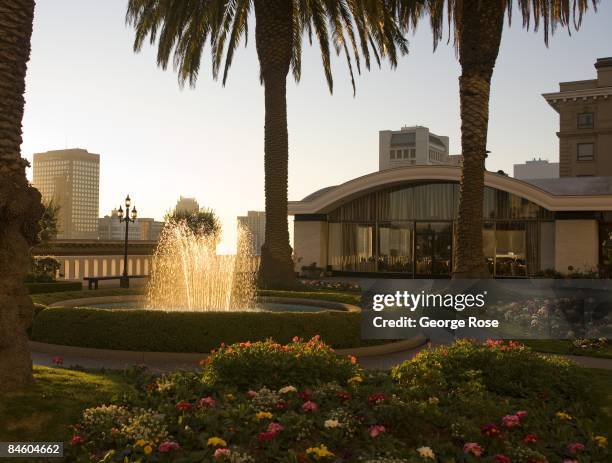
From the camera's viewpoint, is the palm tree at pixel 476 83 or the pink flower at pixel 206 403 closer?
the pink flower at pixel 206 403

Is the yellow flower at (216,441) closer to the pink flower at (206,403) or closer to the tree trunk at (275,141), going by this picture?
the pink flower at (206,403)

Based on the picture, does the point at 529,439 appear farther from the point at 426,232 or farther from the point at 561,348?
the point at 426,232

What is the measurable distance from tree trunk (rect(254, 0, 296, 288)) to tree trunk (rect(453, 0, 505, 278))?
6644 millimetres

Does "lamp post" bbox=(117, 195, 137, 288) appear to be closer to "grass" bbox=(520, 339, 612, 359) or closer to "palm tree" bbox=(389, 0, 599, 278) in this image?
"palm tree" bbox=(389, 0, 599, 278)

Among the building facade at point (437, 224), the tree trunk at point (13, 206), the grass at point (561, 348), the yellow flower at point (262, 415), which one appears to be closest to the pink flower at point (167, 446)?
the yellow flower at point (262, 415)

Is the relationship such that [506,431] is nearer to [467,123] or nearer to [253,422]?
[253,422]

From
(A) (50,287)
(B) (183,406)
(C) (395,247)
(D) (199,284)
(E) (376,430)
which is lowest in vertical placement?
(E) (376,430)

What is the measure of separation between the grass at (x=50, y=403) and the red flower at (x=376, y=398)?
9.97 ft

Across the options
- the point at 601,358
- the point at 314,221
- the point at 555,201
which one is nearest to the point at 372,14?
the point at 601,358

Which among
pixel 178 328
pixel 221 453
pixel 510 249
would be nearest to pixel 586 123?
pixel 510 249

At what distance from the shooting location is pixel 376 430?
6.63 metres

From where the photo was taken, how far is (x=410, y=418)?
6.98m

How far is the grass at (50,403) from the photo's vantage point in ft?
22.6

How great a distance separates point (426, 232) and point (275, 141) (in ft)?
50.1
